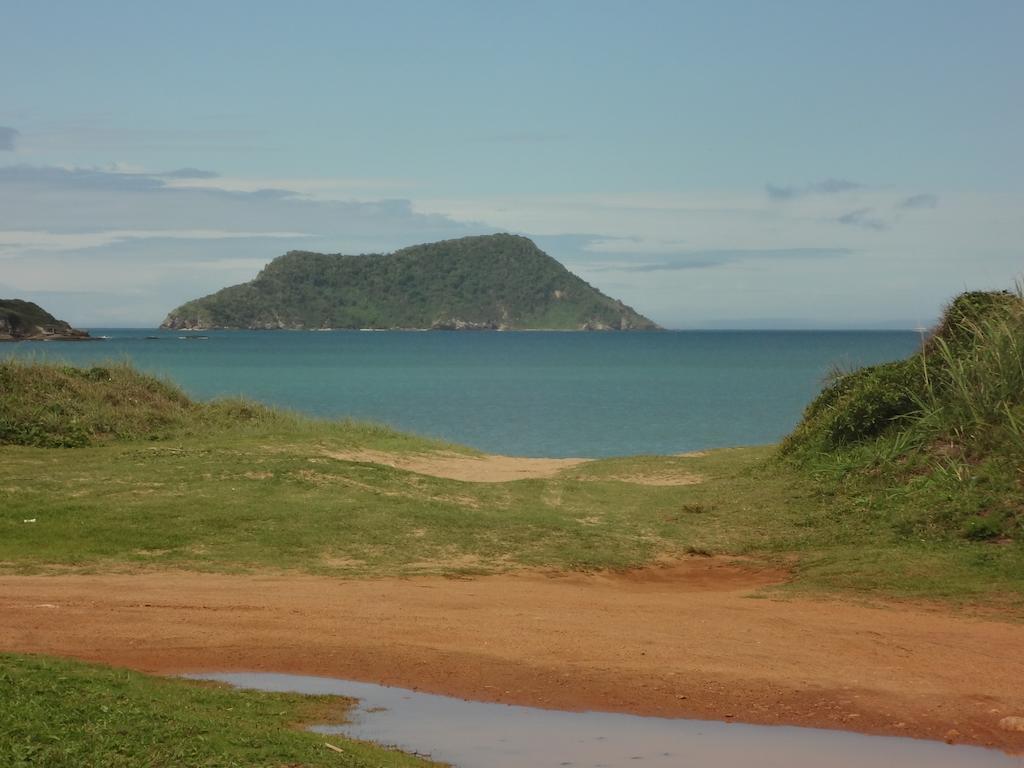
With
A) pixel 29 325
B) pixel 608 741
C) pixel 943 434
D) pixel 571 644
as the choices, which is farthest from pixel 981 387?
pixel 29 325

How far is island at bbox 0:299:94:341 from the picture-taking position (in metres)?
148

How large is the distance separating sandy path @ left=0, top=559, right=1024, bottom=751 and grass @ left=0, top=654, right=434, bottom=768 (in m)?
1.61

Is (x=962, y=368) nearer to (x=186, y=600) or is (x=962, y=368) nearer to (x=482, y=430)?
(x=186, y=600)

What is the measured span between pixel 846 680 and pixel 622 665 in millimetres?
2044

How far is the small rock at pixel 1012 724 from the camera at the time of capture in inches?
378

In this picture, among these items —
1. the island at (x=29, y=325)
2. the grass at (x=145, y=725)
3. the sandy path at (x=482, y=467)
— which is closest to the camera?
the grass at (x=145, y=725)

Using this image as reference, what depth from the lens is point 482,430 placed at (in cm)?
5684

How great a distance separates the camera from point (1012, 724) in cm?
966

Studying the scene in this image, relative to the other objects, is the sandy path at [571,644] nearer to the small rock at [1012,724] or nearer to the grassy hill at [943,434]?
the small rock at [1012,724]

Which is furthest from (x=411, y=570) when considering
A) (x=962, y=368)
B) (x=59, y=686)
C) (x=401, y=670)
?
(x=962, y=368)

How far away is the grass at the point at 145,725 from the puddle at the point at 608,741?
49 cm

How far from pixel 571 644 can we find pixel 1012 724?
4.20m

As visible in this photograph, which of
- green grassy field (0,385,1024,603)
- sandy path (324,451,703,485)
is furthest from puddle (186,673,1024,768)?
sandy path (324,451,703,485)

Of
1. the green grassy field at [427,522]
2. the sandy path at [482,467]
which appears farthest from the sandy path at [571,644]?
the sandy path at [482,467]
